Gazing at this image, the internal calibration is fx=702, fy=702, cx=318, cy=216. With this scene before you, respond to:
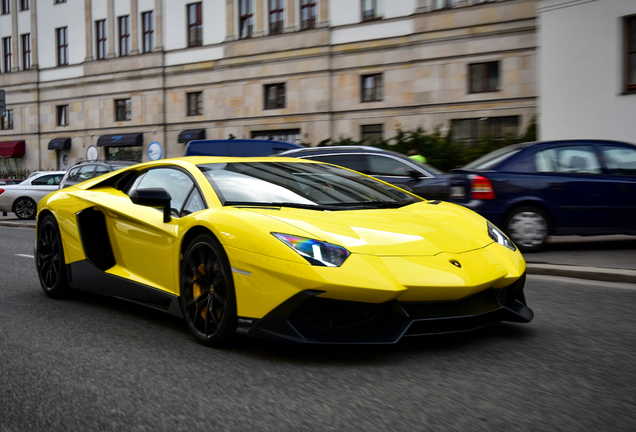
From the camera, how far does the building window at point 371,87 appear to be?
92.7 feet

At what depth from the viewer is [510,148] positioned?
9508 mm

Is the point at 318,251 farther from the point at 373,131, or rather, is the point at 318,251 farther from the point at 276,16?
the point at 276,16

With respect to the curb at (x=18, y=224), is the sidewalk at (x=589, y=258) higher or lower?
higher

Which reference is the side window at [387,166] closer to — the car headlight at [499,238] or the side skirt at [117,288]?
the side skirt at [117,288]

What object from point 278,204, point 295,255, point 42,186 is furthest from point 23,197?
point 295,255

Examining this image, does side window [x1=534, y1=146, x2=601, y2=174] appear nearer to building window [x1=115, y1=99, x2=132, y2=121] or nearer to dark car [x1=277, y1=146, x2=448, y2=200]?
dark car [x1=277, y1=146, x2=448, y2=200]

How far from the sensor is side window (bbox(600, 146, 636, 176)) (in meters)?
9.20

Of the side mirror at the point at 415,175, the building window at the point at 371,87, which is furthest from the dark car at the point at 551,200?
the building window at the point at 371,87

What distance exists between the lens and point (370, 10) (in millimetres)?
28250

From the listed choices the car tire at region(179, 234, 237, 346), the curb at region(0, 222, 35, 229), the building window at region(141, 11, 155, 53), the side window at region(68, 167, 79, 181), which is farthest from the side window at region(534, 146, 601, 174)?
the building window at region(141, 11, 155, 53)

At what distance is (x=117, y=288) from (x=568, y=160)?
6373mm

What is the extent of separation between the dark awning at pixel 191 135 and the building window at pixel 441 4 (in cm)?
1233

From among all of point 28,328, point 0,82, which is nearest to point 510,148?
point 28,328

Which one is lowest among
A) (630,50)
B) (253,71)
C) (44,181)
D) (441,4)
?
(44,181)
